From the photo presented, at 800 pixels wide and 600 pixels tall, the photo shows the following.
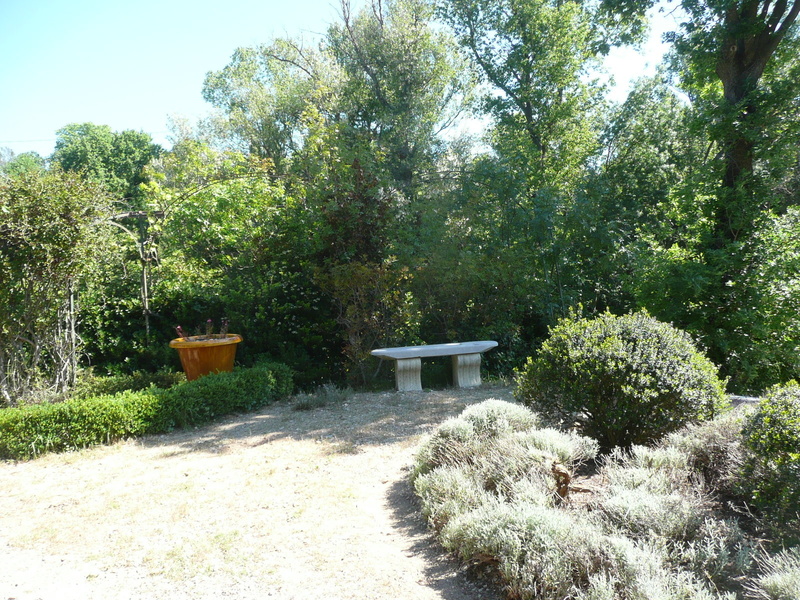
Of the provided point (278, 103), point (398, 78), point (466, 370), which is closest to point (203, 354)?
point (466, 370)

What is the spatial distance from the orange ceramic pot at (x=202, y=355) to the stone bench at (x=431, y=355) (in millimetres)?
2017

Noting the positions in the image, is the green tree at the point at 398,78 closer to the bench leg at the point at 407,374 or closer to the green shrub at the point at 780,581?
the bench leg at the point at 407,374

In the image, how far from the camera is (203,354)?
7.38 meters

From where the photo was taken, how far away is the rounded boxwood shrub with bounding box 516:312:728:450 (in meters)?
4.00

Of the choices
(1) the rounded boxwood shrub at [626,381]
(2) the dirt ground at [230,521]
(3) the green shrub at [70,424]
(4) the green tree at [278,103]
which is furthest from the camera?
(4) the green tree at [278,103]

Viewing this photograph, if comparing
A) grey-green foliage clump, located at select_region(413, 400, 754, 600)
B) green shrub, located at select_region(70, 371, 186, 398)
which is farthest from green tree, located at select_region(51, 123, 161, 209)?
grey-green foliage clump, located at select_region(413, 400, 754, 600)

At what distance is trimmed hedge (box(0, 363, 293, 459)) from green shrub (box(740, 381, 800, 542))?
525 cm

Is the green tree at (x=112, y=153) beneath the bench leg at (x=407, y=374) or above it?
above

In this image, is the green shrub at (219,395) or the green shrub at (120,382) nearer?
the green shrub at (219,395)

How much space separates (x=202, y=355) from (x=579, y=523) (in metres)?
5.69

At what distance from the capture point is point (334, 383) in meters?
8.37

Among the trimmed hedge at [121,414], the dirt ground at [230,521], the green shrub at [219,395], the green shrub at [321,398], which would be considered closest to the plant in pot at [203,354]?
the green shrub at [219,395]

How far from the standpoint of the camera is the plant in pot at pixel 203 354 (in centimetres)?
736

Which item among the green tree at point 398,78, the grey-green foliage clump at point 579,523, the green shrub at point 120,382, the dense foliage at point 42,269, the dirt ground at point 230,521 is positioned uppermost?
the green tree at point 398,78
